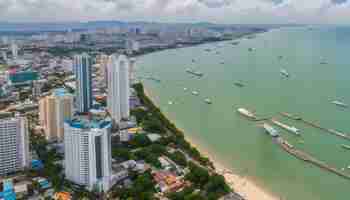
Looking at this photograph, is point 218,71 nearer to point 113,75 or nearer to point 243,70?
point 243,70

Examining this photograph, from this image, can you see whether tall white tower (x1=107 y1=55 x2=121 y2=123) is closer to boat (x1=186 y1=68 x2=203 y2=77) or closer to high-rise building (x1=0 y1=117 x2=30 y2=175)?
high-rise building (x1=0 y1=117 x2=30 y2=175)

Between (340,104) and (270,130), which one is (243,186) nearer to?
(270,130)

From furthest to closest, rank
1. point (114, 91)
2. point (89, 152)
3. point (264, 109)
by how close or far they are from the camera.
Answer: point (264, 109) → point (114, 91) → point (89, 152)

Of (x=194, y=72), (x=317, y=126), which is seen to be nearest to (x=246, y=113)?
(x=317, y=126)

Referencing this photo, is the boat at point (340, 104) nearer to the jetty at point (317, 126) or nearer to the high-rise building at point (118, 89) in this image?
the jetty at point (317, 126)

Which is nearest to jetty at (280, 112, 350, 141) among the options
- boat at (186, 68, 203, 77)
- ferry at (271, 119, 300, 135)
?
ferry at (271, 119, 300, 135)

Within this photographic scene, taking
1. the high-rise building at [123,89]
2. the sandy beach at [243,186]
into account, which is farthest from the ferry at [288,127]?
the high-rise building at [123,89]
